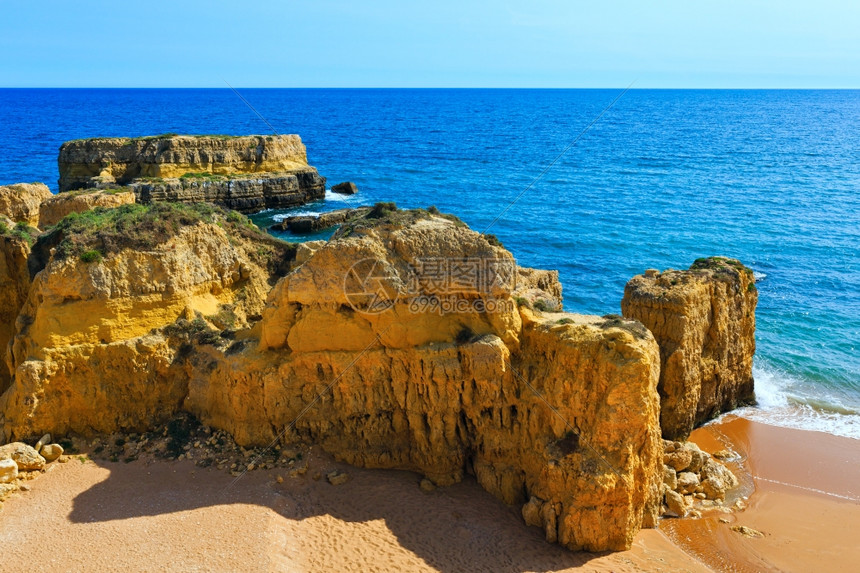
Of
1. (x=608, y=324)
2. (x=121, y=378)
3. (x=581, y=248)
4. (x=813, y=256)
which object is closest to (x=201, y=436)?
(x=121, y=378)

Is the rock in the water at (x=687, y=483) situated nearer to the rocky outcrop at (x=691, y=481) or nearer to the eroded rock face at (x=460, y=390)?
the rocky outcrop at (x=691, y=481)

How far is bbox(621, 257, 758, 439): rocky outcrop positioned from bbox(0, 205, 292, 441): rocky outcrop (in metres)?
13.6

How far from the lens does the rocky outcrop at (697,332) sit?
72.9ft

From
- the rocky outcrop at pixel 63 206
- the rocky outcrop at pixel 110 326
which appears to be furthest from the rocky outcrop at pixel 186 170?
the rocky outcrop at pixel 110 326

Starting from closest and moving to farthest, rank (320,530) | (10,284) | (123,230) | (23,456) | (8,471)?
(320,530)
(8,471)
(23,456)
(123,230)
(10,284)

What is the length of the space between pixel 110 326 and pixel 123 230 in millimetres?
2781

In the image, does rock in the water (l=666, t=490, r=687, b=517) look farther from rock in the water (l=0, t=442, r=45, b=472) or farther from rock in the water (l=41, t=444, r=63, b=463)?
rock in the water (l=0, t=442, r=45, b=472)

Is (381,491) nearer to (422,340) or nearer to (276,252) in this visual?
(422,340)

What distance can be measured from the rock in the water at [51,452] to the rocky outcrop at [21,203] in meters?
19.9

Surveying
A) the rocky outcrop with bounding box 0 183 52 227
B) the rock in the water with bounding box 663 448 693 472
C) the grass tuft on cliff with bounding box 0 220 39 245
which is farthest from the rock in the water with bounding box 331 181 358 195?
the rock in the water with bounding box 663 448 693 472

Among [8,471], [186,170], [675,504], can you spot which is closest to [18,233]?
[8,471]

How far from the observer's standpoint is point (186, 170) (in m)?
64.6

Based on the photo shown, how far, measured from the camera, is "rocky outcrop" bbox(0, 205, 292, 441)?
1889 centimetres

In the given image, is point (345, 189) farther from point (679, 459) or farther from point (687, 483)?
point (687, 483)
